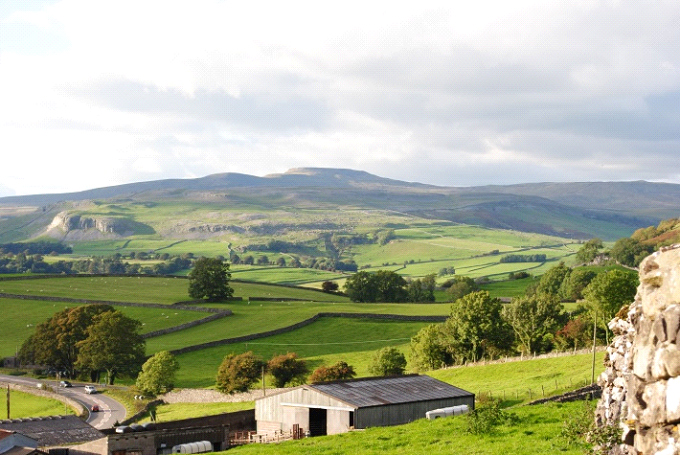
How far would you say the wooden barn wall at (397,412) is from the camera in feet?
175

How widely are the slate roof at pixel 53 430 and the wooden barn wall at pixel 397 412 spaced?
2121 cm

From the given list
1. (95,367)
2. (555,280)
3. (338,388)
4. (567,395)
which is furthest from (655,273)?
(555,280)

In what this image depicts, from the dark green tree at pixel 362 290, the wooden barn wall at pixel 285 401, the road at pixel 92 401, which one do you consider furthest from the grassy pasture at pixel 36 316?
the wooden barn wall at pixel 285 401

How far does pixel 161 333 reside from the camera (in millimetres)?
123688

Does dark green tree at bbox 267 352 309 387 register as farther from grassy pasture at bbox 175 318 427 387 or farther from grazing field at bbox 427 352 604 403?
grazing field at bbox 427 352 604 403

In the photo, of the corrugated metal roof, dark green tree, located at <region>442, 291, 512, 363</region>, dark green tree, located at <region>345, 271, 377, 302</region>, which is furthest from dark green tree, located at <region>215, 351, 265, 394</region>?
dark green tree, located at <region>345, 271, 377, 302</region>

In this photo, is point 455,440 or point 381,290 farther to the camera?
point 381,290

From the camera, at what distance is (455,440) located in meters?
37.2

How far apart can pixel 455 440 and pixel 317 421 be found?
23352mm

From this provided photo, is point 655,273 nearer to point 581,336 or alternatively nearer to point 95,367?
point 581,336

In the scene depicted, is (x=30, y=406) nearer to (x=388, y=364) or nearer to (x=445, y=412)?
(x=388, y=364)

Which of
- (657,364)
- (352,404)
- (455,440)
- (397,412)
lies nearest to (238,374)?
(397,412)

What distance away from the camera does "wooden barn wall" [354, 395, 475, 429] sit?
53.4 metres

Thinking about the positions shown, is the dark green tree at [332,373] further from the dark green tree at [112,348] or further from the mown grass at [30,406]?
the dark green tree at [112,348]
